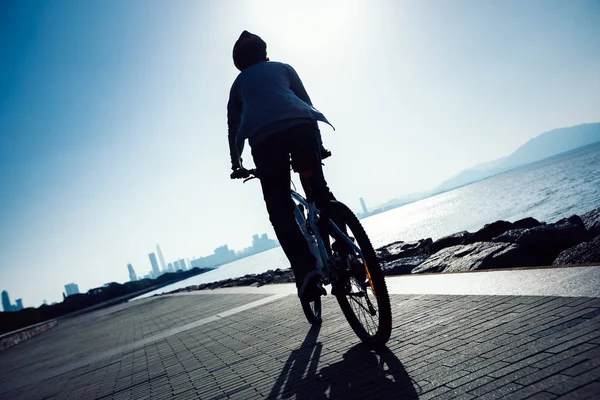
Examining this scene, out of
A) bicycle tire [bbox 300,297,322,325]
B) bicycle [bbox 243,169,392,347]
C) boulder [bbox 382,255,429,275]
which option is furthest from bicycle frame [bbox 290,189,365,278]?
boulder [bbox 382,255,429,275]

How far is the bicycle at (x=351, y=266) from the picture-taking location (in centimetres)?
255

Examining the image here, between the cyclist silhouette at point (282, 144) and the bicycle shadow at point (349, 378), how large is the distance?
57 centimetres

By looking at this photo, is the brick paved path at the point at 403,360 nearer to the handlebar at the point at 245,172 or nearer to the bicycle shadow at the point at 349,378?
the bicycle shadow at the point at 349,378

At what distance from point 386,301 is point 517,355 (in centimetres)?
76

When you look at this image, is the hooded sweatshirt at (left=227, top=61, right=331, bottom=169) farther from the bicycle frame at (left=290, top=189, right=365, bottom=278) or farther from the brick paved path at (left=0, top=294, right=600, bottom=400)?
the brick paved path at (left=0, top=294, right=600, bottom=400)

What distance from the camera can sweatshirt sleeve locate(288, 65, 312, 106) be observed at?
3.43 meters

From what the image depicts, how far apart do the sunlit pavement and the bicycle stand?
0.60 feet

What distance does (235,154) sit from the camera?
3.66m

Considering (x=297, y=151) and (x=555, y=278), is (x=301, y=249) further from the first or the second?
(x=555, y=278)

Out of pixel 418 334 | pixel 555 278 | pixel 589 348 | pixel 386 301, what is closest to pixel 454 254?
pixel 555 278

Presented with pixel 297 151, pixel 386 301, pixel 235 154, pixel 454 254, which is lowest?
pixel 454 254

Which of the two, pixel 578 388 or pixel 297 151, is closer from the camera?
pixel 578 388

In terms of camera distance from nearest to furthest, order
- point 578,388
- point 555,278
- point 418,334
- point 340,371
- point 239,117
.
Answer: point 578,388 → point 340,371 → point 418,334 → point 555,278 → point 239,117

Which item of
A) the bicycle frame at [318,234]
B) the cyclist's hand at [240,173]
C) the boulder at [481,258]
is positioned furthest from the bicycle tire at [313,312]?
the boulder at [481,258]
